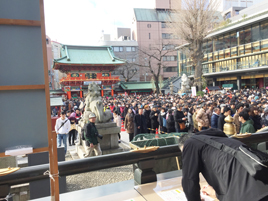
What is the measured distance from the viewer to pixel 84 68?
32.1 m

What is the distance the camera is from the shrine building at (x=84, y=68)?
101ft

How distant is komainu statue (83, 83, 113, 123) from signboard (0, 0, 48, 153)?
5.17 m

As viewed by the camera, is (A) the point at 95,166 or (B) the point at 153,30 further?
(B) the point at 153,30

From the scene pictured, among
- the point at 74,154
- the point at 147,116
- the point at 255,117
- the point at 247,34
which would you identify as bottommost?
the point at 74,154

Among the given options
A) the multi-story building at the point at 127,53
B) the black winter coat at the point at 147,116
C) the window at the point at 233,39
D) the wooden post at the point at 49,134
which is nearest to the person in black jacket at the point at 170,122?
the black winter coat at the point at 147,116

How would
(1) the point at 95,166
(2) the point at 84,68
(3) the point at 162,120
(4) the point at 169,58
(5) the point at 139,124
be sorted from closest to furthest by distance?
(1) the point at 95,166 < (5) the point at 139,124 < (3) the point at 162,120 < (2) the point at 84,68 < (4) the point at 169,58

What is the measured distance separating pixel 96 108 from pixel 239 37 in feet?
94.7

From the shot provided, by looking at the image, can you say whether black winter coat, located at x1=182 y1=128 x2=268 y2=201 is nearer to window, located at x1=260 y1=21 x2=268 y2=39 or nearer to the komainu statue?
the komainu statue

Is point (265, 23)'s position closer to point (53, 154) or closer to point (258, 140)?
point (258, 140)

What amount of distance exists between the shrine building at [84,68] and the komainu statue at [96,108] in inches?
942

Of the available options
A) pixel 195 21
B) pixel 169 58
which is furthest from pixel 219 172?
pixel 169 58

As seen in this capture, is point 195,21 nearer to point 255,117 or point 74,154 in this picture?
point 255,117

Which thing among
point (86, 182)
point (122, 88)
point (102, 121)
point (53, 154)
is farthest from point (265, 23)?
point (53, 154)

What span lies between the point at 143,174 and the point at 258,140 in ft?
5.69
